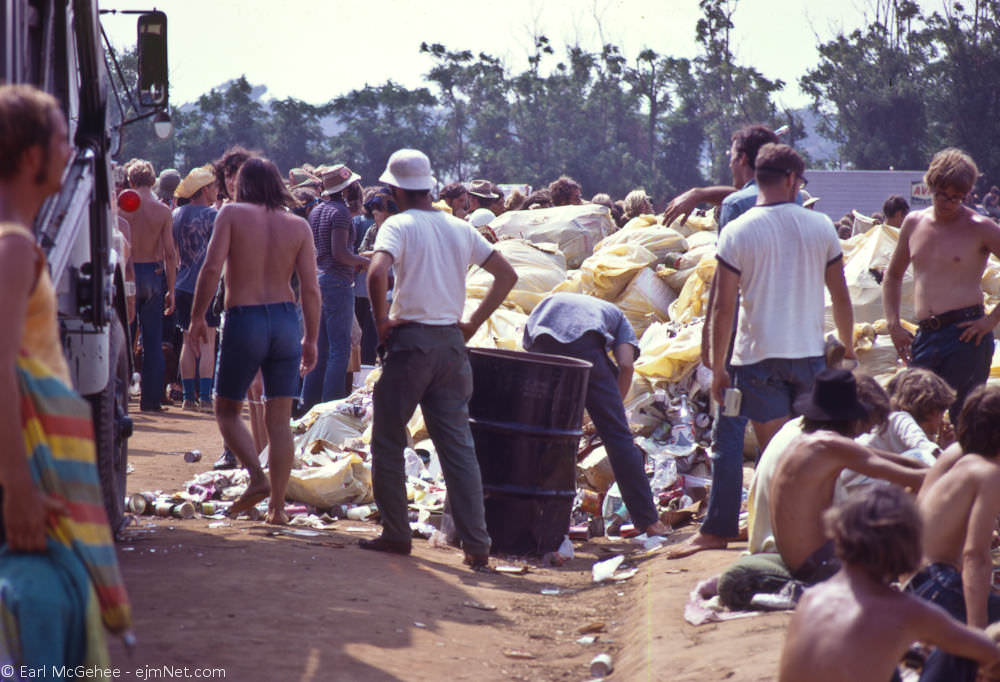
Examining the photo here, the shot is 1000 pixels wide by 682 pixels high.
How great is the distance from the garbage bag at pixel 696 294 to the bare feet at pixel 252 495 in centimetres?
434

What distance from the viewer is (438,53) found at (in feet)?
197

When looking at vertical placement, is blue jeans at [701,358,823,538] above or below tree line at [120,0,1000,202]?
below

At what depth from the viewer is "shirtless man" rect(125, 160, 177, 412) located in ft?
35.1

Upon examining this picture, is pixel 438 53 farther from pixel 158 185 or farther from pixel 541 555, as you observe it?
pixel 541 555

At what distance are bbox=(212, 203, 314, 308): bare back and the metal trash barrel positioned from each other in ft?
3.57

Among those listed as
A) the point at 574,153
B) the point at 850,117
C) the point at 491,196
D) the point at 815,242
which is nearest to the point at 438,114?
the point at 574,153

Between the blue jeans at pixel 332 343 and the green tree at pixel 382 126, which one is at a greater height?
the green tree at pixel 382 126

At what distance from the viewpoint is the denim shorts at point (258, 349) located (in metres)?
6.50

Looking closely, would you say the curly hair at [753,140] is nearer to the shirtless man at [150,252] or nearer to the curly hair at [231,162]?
the curly hair at [231,162]

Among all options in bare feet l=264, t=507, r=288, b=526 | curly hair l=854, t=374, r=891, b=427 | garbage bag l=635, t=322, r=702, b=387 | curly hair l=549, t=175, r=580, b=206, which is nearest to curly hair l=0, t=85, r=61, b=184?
curly hair l=854, t=374, r=891, b=427

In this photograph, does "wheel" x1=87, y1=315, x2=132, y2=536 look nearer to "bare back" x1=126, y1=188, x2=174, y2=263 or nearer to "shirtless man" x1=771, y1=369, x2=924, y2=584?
"shirtless man" x1=771, y1=369, x2=924, y2=584

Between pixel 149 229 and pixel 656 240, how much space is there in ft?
15.2

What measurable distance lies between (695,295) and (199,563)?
5.47m

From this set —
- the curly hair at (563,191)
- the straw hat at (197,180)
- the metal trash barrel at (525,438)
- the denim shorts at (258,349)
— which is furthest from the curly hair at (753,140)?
the curly hair at (563,191)
